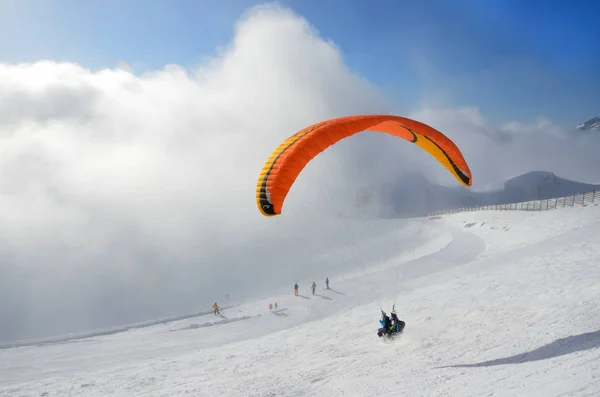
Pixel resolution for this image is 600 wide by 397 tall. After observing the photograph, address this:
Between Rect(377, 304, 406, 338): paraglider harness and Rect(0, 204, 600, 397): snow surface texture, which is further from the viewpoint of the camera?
Rect(377, 304, 406, 338): paraglider harness

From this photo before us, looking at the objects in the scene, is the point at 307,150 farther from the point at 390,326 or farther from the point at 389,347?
the point at 389,347

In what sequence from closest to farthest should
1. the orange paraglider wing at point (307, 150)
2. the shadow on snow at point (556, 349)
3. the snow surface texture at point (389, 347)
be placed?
the shadow on snow at point (556, 349)
the snow surface texture at point (389, 347)
the orange paraglider wing at point (307, 150)

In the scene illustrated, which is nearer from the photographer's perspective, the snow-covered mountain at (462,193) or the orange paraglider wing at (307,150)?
the orange paraglider wing at (307,150)

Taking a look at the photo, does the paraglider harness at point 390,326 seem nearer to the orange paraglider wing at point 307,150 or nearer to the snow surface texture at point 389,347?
the snow surface texture at point 389,347

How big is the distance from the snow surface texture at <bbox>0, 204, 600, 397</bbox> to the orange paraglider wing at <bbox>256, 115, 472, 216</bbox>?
4505mm

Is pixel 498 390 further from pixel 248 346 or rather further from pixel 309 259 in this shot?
pixel 309 259

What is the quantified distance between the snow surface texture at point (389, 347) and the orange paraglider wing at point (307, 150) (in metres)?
4.50

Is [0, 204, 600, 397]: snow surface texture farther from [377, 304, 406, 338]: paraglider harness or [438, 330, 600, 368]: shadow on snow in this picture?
[377, 304, 406, 338]: paraglider harness

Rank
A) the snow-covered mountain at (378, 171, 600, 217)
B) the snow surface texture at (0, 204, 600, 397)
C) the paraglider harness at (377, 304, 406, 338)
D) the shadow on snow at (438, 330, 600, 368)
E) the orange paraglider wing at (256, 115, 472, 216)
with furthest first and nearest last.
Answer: the snow-covered mountain at (378, 171, 600, 217), the paraglider harness at (377, 304, 406, 338), the orange paraglider wing at (256, 115, 472, 216), the snow surface texture at (0, 204, 600, 397), the shadow on snow at (438, 330, 600, 368)

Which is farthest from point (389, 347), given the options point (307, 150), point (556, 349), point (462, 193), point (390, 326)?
point (462, 193)

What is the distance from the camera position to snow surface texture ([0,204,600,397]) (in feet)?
24.9

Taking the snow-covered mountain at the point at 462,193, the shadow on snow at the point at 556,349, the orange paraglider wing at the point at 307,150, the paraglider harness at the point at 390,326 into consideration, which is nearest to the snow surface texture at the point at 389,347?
the shadow on snow at the point at 556,349

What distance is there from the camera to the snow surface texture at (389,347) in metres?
7.58

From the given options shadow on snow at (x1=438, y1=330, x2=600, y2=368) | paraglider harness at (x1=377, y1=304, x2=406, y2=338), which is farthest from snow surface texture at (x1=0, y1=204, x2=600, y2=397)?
paraglider harness at (x1=377, y1=304, x2=406, y2=338)
